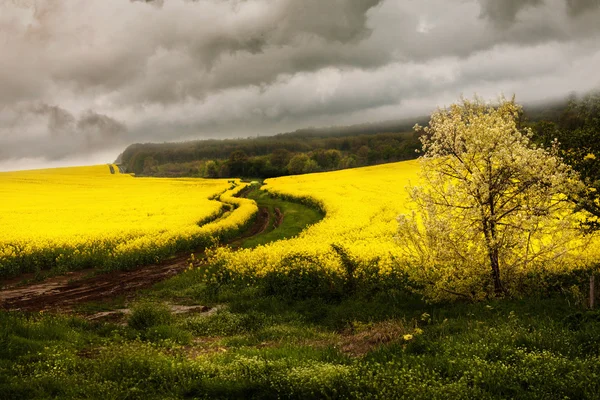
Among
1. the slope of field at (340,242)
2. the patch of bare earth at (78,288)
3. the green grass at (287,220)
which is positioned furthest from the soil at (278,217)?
the patch of bare earth at (78,288)

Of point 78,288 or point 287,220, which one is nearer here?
point 78,288

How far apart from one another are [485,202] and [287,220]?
2260cm

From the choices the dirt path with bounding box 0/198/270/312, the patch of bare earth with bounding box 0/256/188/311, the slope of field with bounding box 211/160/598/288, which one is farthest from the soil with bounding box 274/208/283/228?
the patch of bare earth with bounding box 0/256/188/311

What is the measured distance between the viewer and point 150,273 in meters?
19.3

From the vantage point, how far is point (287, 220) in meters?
32.5

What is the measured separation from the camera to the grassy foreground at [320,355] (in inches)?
243

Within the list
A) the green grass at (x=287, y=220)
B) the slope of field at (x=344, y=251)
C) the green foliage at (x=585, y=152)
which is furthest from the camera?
the green grass at (x=287, y=220)

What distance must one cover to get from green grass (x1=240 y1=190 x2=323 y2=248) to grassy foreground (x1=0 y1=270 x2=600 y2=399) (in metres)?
13.5

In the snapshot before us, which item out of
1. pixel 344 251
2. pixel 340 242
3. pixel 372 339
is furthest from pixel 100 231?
pixel 372 339

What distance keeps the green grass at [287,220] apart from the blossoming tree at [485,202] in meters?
14.5

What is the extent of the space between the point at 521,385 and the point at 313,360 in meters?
3.42

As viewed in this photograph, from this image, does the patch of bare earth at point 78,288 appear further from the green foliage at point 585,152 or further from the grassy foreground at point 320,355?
the green foliage at point 585,152

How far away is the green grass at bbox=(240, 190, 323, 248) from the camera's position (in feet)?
83.5

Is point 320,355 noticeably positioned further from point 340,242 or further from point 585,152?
point 340,242
